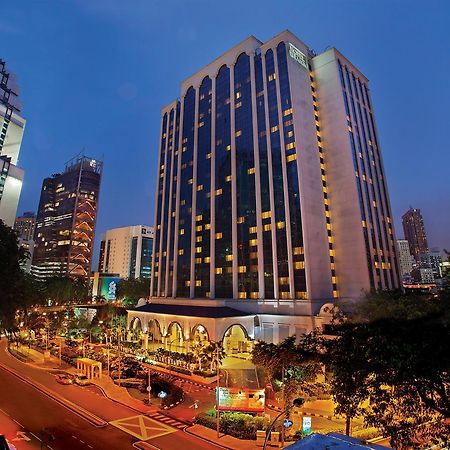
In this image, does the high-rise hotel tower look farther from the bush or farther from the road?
the road

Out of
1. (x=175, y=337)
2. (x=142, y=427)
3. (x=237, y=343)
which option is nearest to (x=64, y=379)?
(x=142, y=427)

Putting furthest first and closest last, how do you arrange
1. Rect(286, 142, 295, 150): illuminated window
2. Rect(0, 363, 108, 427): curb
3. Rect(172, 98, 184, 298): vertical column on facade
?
1. Rect(172, 98, 184, 298): vertical column on facade
2. Rect(286, 142, 295, 150): illuminated window
3. Rect(0, 363, 108, 427): curb

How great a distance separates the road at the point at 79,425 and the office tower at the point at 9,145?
→ 107 meters

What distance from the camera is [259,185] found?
76.9m

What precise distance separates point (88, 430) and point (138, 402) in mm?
8884

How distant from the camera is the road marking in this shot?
30.3 metres

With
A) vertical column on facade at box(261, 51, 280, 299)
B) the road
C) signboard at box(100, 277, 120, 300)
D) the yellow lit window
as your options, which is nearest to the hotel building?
vertical column on facade at box(261, 51, 280, 299)

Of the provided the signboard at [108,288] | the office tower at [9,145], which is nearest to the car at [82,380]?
the signboard at [108,288]

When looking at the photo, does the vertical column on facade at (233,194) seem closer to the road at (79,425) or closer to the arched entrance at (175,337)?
the arched entrance at (175,337)

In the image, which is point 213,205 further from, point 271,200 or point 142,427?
point 142,427

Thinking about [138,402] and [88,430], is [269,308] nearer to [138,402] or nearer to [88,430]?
[138,402]

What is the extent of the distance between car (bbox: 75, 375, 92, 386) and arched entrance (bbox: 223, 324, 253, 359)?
28.8m

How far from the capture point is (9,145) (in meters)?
141

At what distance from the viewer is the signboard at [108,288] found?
14100cm
